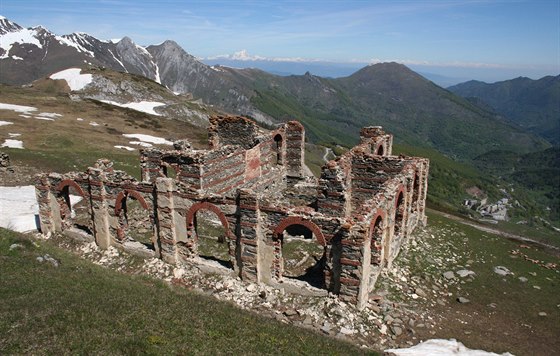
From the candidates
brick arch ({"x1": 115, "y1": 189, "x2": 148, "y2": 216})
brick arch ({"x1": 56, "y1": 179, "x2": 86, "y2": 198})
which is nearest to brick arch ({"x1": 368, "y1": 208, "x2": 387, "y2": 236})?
brick arch ({"x1": 115, "y1": 189, "x2": 148, "y2": 216})

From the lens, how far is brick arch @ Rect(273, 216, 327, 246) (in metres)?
16.2

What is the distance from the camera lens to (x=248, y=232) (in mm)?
17359

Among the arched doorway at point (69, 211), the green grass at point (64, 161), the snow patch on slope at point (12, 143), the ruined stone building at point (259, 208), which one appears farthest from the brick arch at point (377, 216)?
the snow patch on slope at point (12, 143)

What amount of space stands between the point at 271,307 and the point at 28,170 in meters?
28.5

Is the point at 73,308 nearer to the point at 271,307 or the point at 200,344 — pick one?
the point at 200,344

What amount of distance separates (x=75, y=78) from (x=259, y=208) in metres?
124

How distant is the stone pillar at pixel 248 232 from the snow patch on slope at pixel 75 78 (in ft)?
382

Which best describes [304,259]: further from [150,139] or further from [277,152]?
[150,139]

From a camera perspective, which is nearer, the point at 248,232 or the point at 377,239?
the point at 248,232

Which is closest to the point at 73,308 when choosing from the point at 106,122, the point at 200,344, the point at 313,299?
the point at 200,344

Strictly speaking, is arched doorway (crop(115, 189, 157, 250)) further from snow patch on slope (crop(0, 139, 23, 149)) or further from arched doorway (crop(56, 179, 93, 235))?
snow patch on slope (crop(0, 139, 23, 149))

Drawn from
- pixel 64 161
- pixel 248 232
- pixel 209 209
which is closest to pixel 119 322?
pixel 248 232

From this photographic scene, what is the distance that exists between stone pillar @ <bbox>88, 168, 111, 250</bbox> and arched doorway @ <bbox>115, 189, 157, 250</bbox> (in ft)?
2.20

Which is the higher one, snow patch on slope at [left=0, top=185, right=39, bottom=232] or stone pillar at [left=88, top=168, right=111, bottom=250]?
stone pillar at [left=88, top=168, right=111, bottom=250]
